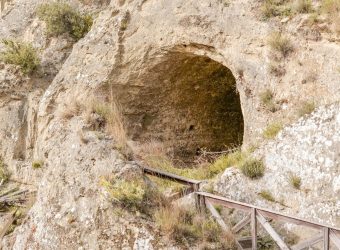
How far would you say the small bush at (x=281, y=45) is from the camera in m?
8.80

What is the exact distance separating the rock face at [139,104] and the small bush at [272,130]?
0.62ft

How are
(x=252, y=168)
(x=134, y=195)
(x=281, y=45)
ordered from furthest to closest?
(x=281, y=45), (x=252, y=168), (x=134, y=195)

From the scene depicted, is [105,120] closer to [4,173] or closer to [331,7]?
[331,7]

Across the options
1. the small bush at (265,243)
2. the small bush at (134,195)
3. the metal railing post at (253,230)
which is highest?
the small bush at (134,195)

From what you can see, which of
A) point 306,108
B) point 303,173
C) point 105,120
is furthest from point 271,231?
point 105,120

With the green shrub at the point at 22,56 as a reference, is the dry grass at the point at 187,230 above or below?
below

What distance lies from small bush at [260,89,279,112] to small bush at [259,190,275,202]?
174 centimetres

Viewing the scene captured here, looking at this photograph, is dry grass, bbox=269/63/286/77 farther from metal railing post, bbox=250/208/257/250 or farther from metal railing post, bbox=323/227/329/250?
metal railing post, bbox=323/227/329/250

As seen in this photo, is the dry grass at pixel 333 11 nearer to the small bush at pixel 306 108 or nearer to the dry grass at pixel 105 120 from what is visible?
the small bush at pixel 306 108

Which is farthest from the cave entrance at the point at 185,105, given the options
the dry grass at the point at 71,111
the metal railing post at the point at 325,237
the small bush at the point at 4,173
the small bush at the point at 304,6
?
the metal railing post at the point at 325,237

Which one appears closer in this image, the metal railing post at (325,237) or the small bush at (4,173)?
the metal railing post at (325,237)

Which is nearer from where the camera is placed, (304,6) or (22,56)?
(304,6)

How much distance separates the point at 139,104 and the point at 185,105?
1.25 metres

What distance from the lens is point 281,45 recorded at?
880 centimetres
